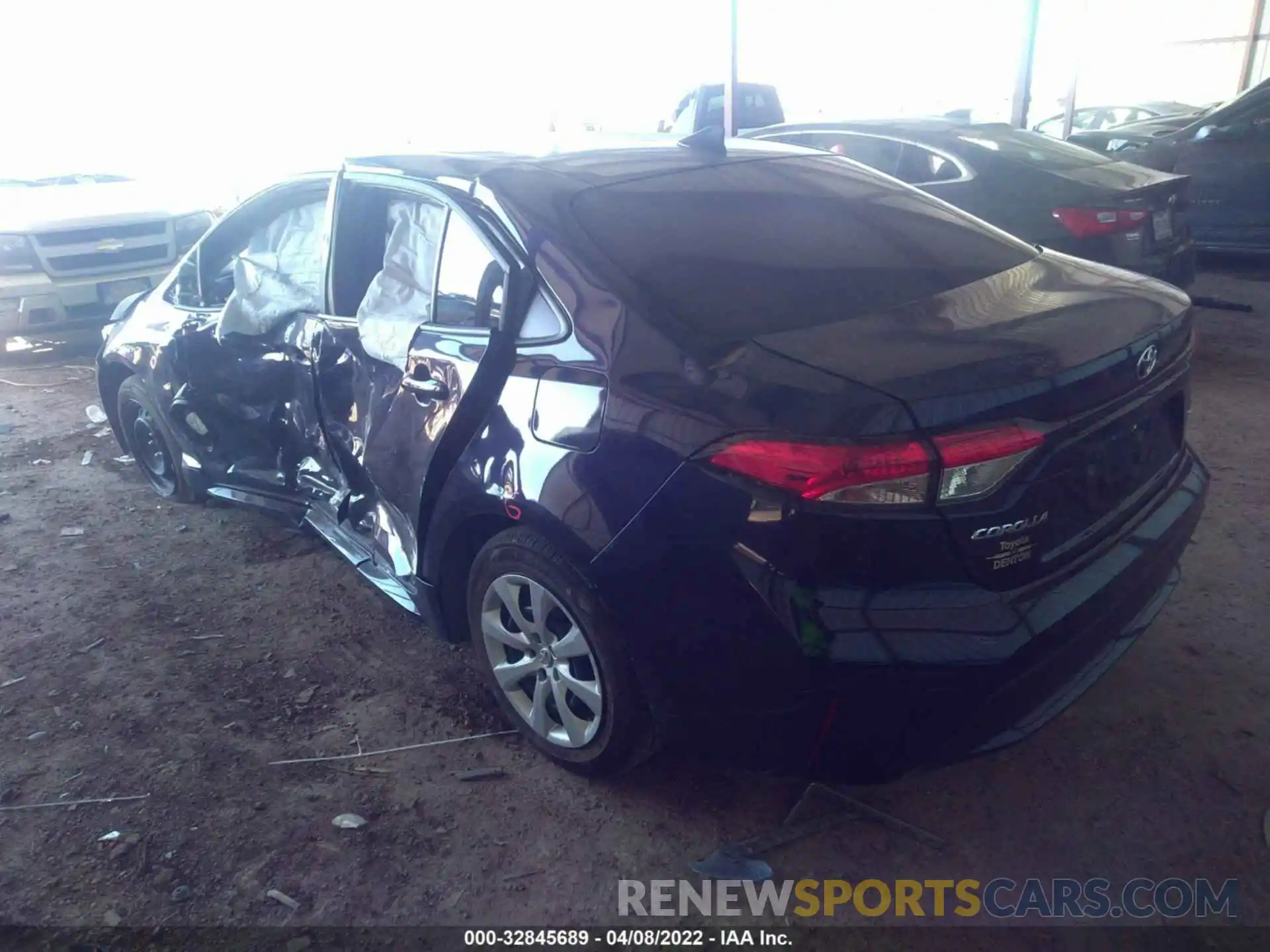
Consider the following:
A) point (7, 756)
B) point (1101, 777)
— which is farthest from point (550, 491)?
point (7, 756)

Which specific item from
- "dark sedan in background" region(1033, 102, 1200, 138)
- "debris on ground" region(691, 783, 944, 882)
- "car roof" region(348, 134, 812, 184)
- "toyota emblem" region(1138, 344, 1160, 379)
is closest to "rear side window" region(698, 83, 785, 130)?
"dark sedan in background" region(1033, 102, 1200, 138)

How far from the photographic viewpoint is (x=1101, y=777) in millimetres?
2664

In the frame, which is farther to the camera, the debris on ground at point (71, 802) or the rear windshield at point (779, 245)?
the debris on ground at point (71, 802)

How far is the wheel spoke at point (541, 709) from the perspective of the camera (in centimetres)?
274

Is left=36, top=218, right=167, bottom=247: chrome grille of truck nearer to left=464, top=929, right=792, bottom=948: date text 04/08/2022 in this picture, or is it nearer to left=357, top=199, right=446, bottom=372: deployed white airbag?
left=357, top=199, right=446, bottom=372: deployed white airbag

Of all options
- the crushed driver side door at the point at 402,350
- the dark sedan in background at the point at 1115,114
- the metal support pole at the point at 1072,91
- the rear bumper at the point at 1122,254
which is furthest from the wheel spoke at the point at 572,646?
the dark sedan in background at the point at 1115,114

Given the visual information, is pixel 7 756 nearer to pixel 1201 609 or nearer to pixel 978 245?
pixel 978 245

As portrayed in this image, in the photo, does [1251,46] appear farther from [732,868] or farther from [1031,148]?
[732,868]

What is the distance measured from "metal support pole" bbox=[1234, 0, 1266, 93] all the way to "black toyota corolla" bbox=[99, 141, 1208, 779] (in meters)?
21.5

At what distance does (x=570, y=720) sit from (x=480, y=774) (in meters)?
0.38

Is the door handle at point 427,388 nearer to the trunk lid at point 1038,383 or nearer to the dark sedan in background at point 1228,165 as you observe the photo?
the trunk lid at point 1038,383

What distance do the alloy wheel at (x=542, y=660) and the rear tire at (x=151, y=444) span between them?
7.96 ft

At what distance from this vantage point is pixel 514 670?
2814 millimetres

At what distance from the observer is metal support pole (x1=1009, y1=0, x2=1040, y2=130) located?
32.3 ft
